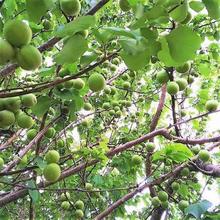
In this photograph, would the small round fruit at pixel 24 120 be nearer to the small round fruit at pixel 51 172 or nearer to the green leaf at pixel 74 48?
the small round fruit at pixel 51 172

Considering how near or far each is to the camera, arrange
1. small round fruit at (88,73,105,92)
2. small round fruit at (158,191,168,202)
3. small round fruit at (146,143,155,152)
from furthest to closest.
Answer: small round fruit at (146,143,155,152), small round fruit at (158,191,168,202), small round fruit at (88,73,105,92)

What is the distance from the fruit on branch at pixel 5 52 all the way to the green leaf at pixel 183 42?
18.9 inches

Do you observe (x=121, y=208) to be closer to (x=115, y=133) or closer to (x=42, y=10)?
(x=115, y=133)

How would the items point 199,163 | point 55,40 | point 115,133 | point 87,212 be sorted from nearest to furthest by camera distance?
point 55,40, point 199,163, point 87,212, point 115,133

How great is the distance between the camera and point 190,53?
1.25m

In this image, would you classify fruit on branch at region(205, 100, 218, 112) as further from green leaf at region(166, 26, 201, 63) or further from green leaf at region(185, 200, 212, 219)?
green leaf at region(166, 26, 201, 63)

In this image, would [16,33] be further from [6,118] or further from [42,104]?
[42,104]

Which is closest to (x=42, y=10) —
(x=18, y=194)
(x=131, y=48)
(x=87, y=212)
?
(x=131, y=48)

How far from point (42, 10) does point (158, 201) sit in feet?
7.72

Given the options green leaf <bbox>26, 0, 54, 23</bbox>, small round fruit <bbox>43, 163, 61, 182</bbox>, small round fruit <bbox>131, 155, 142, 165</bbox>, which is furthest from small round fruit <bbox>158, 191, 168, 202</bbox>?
green leaf <bbox>26, 0, 54, 23</bbox>

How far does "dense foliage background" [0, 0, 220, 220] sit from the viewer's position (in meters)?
1.23

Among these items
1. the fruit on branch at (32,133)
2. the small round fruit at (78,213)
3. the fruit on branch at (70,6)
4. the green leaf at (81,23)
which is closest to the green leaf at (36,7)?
the green leaf at (81,23)

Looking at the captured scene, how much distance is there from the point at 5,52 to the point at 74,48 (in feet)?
0.67

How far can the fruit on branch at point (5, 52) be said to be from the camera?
119cm
